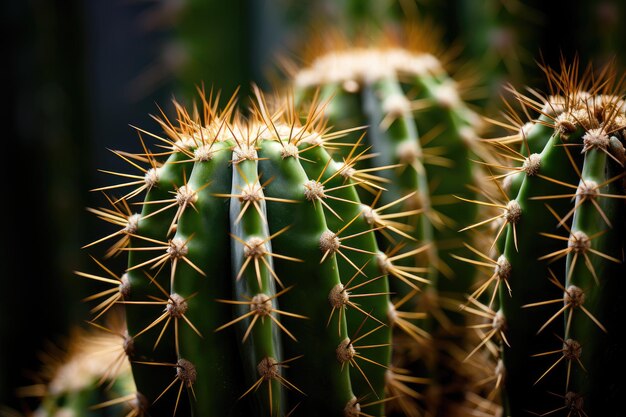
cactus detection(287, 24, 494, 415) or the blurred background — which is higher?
the blurred background

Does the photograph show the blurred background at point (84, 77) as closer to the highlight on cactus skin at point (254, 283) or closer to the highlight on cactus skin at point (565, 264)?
the highlight on cactus skin at point (565, 264)

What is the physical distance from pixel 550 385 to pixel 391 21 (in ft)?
4.39

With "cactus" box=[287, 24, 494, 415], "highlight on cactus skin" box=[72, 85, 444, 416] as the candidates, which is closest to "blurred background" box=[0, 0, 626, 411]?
"cactus" box=[287, 24, 494, 415]

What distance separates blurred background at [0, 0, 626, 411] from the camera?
1.92 metres

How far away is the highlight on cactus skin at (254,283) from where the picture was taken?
0.95 metres

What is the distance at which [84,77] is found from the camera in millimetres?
2604

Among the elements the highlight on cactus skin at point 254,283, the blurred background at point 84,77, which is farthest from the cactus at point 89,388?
the blurred background at point 84,77

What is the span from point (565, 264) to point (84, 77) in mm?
2234

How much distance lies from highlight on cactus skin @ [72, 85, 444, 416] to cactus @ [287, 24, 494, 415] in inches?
11.4

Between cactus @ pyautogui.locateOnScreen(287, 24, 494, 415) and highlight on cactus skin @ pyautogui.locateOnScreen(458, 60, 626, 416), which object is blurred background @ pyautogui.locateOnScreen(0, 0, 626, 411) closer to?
cactus @ pyautogui.locateOnScreen(287, 24, 494, 415)

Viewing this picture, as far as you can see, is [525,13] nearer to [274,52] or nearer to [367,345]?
[274,52]

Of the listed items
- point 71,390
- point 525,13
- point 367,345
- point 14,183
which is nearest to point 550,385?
point 367,345

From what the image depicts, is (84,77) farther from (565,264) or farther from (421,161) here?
(565,264)

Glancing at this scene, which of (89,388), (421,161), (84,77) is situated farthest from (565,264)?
(84,77)
